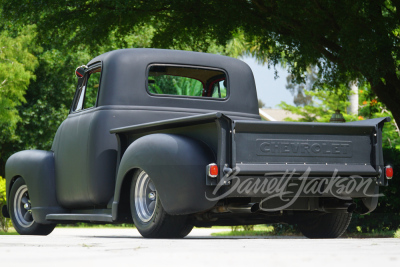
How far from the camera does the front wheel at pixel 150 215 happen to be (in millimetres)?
6906

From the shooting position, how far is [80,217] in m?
8.08

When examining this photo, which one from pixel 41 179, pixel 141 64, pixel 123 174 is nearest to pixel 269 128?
pixel 123 174

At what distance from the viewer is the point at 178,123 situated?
22.4 feet

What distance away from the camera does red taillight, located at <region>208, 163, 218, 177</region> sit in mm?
6344

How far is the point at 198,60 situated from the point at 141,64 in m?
0.76

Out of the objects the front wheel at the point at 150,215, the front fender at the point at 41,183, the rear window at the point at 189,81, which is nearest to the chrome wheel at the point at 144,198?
the front wheel at the point at 150,215

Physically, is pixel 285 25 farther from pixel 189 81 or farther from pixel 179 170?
pixel 179 170

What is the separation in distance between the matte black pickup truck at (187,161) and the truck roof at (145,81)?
12 mm

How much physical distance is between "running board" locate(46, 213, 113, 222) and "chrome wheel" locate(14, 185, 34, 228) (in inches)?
30.6

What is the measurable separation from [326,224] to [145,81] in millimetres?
2626

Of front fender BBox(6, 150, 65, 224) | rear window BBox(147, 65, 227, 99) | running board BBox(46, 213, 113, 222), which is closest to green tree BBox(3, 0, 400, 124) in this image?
rear window BBox(147, 65, 227, 99)

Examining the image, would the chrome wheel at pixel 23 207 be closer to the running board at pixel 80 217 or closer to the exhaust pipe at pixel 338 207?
the running board at pixel 80 217

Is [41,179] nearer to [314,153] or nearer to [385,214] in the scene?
[314,153]

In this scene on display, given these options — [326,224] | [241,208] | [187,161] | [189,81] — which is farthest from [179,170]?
[189,81]
